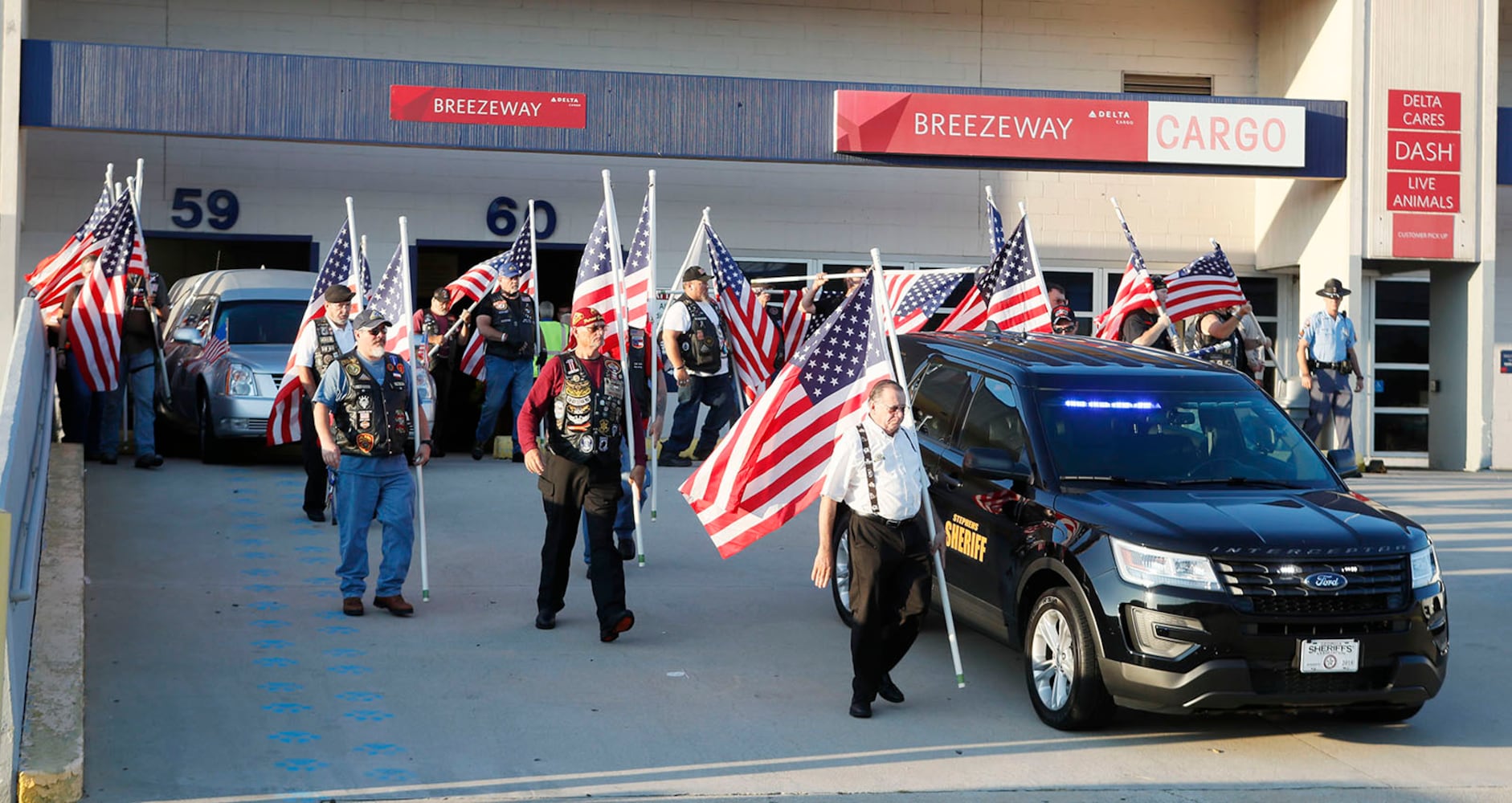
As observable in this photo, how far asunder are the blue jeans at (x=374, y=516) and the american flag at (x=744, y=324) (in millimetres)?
5166

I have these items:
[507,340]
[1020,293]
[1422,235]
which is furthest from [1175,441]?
[1422,235]

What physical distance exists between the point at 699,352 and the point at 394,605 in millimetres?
5801

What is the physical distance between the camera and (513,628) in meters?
9.41

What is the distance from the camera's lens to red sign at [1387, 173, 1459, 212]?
1962 centimetres

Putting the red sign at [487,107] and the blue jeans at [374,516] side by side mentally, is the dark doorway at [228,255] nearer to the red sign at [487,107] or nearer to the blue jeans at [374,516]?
the red sign at [487,107]

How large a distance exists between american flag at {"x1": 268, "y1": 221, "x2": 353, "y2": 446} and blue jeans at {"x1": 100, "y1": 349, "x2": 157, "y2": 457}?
2394 mm

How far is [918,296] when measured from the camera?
1537cm

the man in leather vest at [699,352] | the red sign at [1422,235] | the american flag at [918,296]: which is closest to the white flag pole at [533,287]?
the man in leather vest at [699,352]

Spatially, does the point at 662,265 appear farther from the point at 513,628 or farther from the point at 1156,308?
the point at 513,628

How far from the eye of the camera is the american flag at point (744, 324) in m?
14.3

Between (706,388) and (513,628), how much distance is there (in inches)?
236

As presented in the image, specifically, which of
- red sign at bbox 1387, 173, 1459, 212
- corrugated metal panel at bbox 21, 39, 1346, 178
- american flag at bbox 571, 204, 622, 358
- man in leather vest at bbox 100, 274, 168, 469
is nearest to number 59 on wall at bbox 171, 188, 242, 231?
corrugated metal panel at bbox 21, 39, 1346, 178

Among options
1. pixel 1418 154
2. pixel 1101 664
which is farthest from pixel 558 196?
pixel 1101 664

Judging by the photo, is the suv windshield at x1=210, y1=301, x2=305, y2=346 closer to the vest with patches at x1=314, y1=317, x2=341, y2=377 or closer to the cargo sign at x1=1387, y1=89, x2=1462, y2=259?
the vest with patches at x1=314, y1=317, x2=341, y2=377
